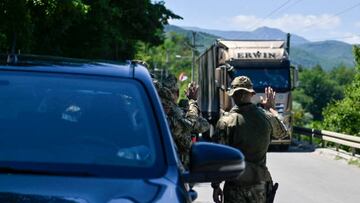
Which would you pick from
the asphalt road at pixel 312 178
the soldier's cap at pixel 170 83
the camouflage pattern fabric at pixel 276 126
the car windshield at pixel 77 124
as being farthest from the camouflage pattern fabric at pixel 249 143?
the asphalt road at pixel 312 178

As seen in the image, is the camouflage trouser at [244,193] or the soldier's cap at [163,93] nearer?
the camouflage trouser at [244,193]

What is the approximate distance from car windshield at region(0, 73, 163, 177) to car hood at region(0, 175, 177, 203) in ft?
0.45

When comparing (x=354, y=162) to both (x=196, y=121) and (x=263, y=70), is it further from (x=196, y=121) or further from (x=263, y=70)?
(x=196, y=121)

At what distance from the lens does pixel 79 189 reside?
3209 millimetres

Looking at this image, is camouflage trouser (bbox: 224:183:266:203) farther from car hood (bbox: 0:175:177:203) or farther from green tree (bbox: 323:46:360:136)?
green tree (bbox: 323:46:360:136)

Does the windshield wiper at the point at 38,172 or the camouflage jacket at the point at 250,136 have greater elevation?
the windshield wiper at the point at 38,172

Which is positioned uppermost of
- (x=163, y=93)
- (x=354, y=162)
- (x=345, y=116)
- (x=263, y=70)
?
(x=163, y=93)

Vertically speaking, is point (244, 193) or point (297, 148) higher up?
point (244, 193)

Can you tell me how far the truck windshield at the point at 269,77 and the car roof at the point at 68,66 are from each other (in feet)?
62.7

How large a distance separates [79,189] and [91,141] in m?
0.56

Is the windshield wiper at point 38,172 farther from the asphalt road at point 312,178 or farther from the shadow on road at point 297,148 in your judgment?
the shadow on road at point 297,148

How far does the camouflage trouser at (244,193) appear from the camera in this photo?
20.9 ft

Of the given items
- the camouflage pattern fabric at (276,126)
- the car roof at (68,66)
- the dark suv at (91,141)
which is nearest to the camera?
the dark suv at (91,141)

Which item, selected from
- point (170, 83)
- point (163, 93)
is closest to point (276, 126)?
point (163, 93)
